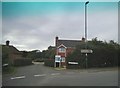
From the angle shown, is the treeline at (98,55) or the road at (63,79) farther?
the treeline at (98,55)

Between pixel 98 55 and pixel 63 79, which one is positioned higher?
pixel 98 55

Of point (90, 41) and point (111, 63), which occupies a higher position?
point (90, 41)

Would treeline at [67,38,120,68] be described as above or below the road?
above

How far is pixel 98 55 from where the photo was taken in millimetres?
44000

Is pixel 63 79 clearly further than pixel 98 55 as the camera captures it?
No

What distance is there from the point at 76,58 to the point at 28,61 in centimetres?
1742

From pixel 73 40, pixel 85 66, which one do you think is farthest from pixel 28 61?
pixel 85 66

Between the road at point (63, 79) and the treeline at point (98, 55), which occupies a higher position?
the treeline at point (98, 55)

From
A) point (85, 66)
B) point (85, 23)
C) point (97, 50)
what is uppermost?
point (85, 23)

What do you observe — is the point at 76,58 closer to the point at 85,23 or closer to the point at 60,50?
the point at 85,23

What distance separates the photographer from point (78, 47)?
4425 cm

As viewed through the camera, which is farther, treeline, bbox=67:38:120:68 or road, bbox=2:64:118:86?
treeline, bbox=67:38:120:68

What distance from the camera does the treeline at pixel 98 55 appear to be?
4303 centimetres

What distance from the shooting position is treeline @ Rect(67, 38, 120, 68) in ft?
141
